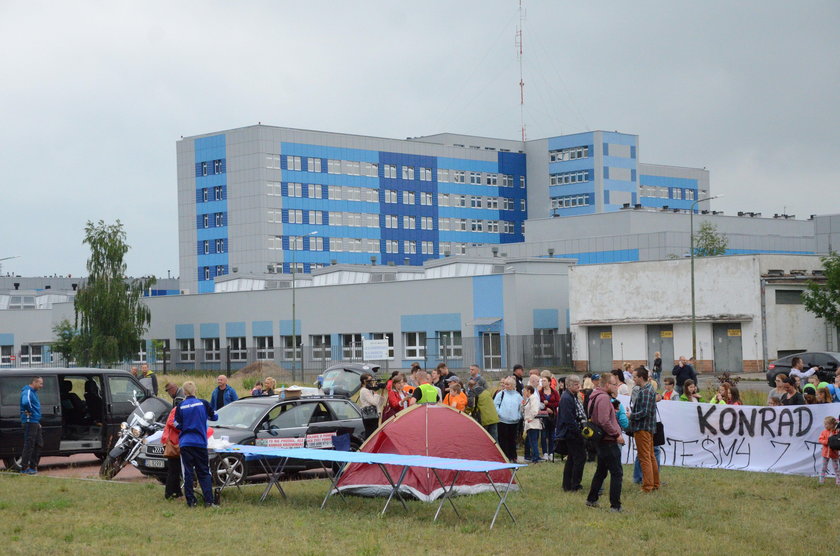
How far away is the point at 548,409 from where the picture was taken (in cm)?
2011

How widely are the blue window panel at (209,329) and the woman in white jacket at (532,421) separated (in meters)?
55.3

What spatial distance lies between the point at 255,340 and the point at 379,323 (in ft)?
35.9

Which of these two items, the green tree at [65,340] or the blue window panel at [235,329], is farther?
the green tree at [65,340]

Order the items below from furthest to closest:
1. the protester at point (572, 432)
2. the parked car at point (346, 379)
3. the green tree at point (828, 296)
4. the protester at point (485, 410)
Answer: the green tree at point (828, 296) < the parked car at point (346, 379) < the protester at point (485, 410) < the protester at point (572, 432)

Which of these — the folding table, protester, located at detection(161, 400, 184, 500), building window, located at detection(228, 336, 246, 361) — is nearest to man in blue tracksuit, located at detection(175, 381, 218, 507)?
protester, located at detection(161, 400, 184, 500)

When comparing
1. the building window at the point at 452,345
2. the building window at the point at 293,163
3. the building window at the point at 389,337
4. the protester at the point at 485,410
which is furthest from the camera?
the building window at the point at 293,163

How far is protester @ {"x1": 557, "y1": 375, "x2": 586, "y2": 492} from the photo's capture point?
15438mm

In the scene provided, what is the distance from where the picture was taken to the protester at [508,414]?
1928cm

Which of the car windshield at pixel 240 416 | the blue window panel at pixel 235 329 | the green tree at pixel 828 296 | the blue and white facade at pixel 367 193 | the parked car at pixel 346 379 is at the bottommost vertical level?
the parked car at pixel 346 379

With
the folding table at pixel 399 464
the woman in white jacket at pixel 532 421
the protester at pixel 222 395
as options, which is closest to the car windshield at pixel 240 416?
the folding table at pixel 399 464

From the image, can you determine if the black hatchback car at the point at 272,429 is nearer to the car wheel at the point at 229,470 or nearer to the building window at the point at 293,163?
the car wheel at the point at 229,470

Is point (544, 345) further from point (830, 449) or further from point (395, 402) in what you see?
point (830, 449)

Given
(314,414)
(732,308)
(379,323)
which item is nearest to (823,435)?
(314,414)

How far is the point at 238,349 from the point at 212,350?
280 centimetres
